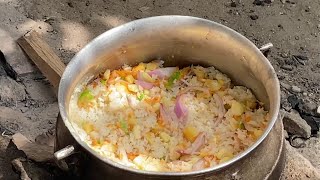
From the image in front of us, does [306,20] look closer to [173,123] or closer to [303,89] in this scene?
[303,89]

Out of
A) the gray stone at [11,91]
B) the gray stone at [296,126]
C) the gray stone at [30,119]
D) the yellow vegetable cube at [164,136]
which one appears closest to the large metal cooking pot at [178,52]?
the yellow vegetable cube at [164,136]

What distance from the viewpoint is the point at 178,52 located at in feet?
6.83

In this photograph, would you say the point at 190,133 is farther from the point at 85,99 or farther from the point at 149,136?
the point at 85,99

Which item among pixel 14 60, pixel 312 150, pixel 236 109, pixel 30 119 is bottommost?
pixel 312 150

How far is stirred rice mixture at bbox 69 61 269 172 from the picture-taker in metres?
1.75

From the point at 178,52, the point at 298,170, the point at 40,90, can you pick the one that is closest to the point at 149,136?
the point at 178,52

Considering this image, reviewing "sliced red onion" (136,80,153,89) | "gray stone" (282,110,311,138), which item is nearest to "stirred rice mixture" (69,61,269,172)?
"sliced red onion" (136,80,153,89)

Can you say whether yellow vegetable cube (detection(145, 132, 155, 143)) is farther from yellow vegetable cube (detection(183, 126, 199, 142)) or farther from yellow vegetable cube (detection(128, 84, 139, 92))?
yellow vegetable cube (detection(128, 84, 139, 92))

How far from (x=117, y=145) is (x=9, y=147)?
0.66 metres

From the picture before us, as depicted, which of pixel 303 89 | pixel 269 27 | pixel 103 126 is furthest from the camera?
pixel 269 27

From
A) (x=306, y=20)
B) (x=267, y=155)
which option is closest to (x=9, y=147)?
(x=267, y=155)

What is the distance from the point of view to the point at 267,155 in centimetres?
171

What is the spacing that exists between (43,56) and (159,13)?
2.61 ft

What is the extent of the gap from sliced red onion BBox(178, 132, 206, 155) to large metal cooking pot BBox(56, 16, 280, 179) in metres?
0.24
